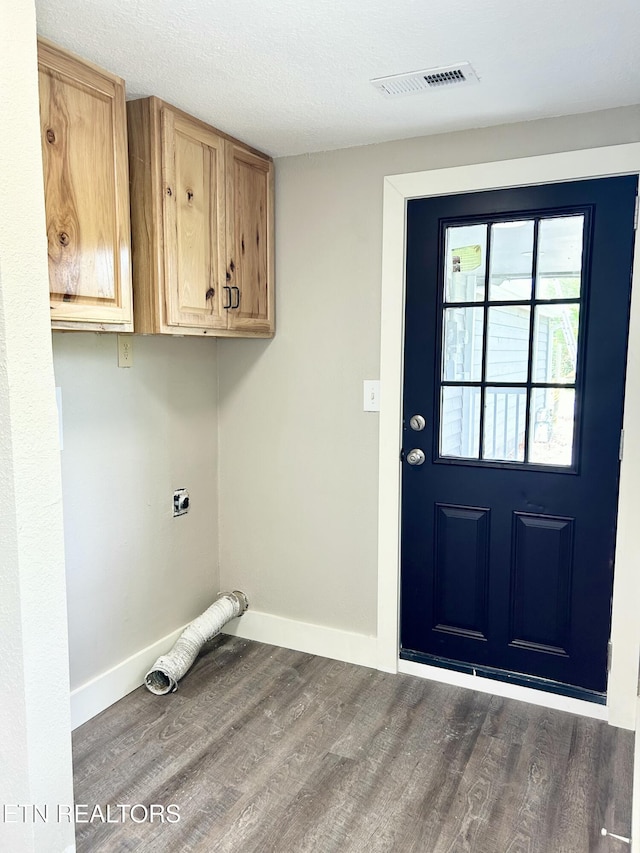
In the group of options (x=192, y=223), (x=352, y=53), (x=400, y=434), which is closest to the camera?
(x=352, y=53)

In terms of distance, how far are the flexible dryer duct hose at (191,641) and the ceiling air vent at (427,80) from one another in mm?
2229

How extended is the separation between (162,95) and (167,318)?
0.73 meters

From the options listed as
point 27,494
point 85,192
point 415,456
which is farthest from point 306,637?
→ point 85,192

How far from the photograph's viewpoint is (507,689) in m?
2.57

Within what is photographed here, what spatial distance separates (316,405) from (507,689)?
142cm

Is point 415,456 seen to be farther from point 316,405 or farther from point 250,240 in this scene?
point 250,240

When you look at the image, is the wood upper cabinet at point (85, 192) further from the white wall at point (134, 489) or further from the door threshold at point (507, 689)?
the door threshold at point (507, 689)

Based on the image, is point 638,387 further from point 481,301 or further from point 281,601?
point 281,601

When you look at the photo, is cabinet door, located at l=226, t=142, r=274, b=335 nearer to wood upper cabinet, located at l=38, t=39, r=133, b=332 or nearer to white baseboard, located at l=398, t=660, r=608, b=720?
wood upper cabinet, located at l=38, t=39, r=133, b=332

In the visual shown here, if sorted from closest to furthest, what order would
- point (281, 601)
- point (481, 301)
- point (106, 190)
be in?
point (106, 190)
point (481, 301)
point (281, 601)

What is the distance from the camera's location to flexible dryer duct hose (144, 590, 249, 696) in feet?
8.54

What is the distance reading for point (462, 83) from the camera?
6.66 ft

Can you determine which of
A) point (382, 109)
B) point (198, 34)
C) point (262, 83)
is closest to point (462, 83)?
point (382, 109)

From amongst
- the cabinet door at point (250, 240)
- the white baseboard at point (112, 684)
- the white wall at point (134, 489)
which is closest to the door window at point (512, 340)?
the cabinet door at point (250, 240)
